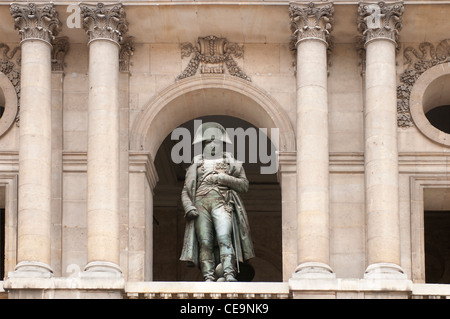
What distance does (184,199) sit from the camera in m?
37.9

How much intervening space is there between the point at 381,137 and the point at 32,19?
7.05 meters

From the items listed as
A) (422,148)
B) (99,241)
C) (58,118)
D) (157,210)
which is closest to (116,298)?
(99,241)

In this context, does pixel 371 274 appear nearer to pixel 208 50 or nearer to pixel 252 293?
pixel 252 293

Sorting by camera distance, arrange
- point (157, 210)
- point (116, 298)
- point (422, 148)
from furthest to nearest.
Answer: point (157, 210), point (422, 148), point (116, 298)

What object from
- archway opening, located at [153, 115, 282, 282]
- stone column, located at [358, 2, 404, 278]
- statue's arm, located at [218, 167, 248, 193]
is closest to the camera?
stone column, located at [358, 2, 404, 278]

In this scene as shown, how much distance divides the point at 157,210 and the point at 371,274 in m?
10.8

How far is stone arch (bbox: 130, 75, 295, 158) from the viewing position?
3806 cm

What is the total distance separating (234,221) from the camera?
1490 inches

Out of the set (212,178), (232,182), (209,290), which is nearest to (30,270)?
(209,290)

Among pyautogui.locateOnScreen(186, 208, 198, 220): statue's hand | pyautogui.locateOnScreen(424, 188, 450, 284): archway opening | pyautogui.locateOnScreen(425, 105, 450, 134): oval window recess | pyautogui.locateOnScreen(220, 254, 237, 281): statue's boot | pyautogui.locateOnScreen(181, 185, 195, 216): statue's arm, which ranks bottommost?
pyautogui.locateOnScreen(220, 254, 237, 281): statue's boot

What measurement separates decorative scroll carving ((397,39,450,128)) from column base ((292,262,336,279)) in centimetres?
382

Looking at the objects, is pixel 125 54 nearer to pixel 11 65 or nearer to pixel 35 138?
pixel 11 65

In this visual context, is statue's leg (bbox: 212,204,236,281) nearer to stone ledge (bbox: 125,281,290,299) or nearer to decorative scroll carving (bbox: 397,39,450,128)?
stone ledge (bbox: 125,281,290,299)

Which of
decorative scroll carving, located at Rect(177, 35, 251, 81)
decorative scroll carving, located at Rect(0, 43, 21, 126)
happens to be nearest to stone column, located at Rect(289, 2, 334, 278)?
decorative scroll carving, located at Rect(177, 35, 251, 81)
